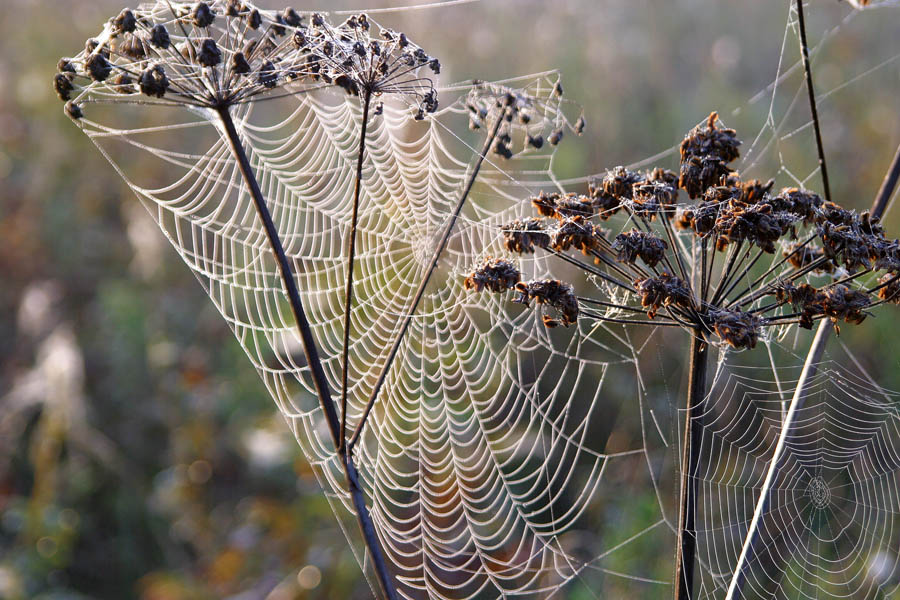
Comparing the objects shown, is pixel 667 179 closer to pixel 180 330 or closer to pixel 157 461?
pixel 157 461

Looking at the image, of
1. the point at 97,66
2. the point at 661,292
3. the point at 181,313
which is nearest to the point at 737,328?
the point at 661,292

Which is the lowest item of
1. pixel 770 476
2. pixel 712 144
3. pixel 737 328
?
pixel 770 476

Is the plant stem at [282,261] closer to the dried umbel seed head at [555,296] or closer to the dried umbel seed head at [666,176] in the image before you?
the dried umbel seed head at [555,296]

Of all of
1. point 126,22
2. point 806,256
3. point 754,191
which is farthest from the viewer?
point 806,256

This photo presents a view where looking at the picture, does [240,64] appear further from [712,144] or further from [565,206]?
[712,144]

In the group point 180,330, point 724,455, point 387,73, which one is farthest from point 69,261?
point 387,73

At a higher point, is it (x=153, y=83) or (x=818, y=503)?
(x=153, y=83)
